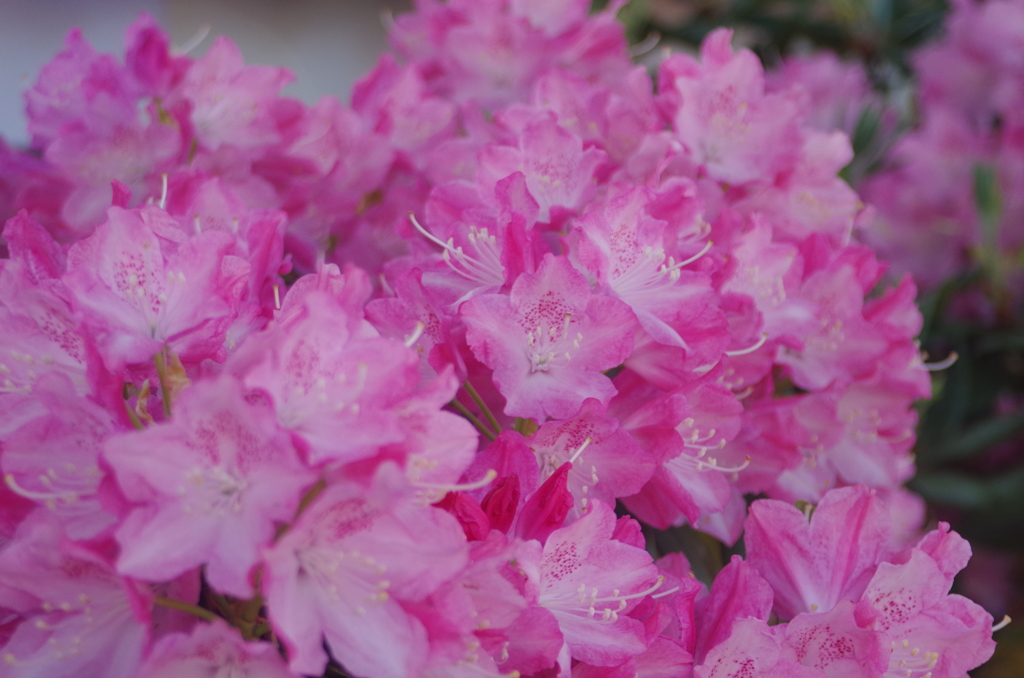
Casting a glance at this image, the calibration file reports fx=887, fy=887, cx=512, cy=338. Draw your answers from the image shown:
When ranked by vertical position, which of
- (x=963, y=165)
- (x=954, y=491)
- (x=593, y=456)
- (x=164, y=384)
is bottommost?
(x=954, y=491)

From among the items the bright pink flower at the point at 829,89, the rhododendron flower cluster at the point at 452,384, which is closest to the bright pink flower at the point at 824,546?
the rhododendron flower cluster at the point at 452,384

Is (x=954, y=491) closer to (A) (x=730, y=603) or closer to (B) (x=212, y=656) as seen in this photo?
(A) (x=730, y=603)

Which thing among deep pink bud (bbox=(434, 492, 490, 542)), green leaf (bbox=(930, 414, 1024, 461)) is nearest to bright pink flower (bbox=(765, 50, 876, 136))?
green leaf (bbox=(930, 414, 1024, 461))

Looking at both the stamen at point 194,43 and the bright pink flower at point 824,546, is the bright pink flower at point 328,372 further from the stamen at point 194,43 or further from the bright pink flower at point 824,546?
the stamen at point 194,43

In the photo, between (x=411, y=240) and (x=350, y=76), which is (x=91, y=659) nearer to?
(x=411, y=240)

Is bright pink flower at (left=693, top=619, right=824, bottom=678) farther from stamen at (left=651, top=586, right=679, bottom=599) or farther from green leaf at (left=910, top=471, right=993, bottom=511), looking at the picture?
green leaf at (left=910, top=471, right=993, bottom=511)

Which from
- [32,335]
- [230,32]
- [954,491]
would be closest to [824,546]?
[32,335]

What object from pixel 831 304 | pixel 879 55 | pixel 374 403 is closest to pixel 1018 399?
pixel 879 55
